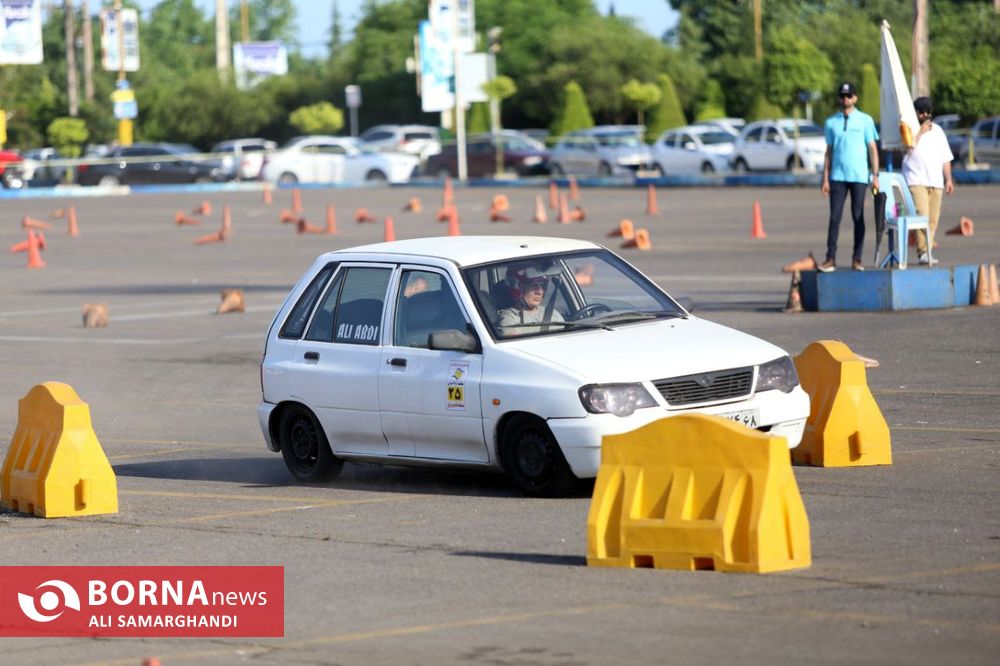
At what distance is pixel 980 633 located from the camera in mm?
6605

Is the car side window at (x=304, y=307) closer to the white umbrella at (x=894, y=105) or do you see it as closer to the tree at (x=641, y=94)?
the white umbrella at (x=894, y=105)

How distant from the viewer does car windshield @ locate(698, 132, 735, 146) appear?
184ft

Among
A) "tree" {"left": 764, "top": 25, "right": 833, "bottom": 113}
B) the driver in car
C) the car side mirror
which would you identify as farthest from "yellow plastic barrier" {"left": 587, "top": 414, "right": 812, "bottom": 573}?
"tree" {"left": 764, "top": 25, "right": 833, "bottom": 113}

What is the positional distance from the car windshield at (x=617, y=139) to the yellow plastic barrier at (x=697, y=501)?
2065 inches

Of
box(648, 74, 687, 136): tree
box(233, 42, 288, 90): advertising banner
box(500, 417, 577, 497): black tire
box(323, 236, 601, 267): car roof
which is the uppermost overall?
box(233, 42, 288, 90): advertising banner

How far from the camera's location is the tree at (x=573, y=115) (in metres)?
74.6

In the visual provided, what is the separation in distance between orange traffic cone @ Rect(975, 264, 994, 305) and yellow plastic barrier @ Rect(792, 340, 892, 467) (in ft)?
28.9

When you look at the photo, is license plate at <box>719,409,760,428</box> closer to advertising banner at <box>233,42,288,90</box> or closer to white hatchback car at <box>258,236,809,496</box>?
white hatchback car at <box>258,236,809,496</box>

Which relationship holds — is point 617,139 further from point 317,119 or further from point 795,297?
point 795,297

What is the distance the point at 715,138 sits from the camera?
56281mm

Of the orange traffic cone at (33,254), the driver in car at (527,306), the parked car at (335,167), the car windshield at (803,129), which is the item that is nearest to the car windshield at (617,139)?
the car windshield at (803,129)

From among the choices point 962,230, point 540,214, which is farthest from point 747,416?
point 540,214

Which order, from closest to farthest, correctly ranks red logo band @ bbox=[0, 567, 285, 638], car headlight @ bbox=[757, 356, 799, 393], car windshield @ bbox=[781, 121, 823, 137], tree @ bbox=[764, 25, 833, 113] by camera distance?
red logo band @ bbox=[0, 567, 285, 638] → car headlight @ bbox=[757, 356, 799, 393] → car windshield @ bbox=[781, 121, 823, 137] → tree @ bbox=[764, 25, 833, 113]

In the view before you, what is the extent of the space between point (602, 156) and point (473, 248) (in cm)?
4848
